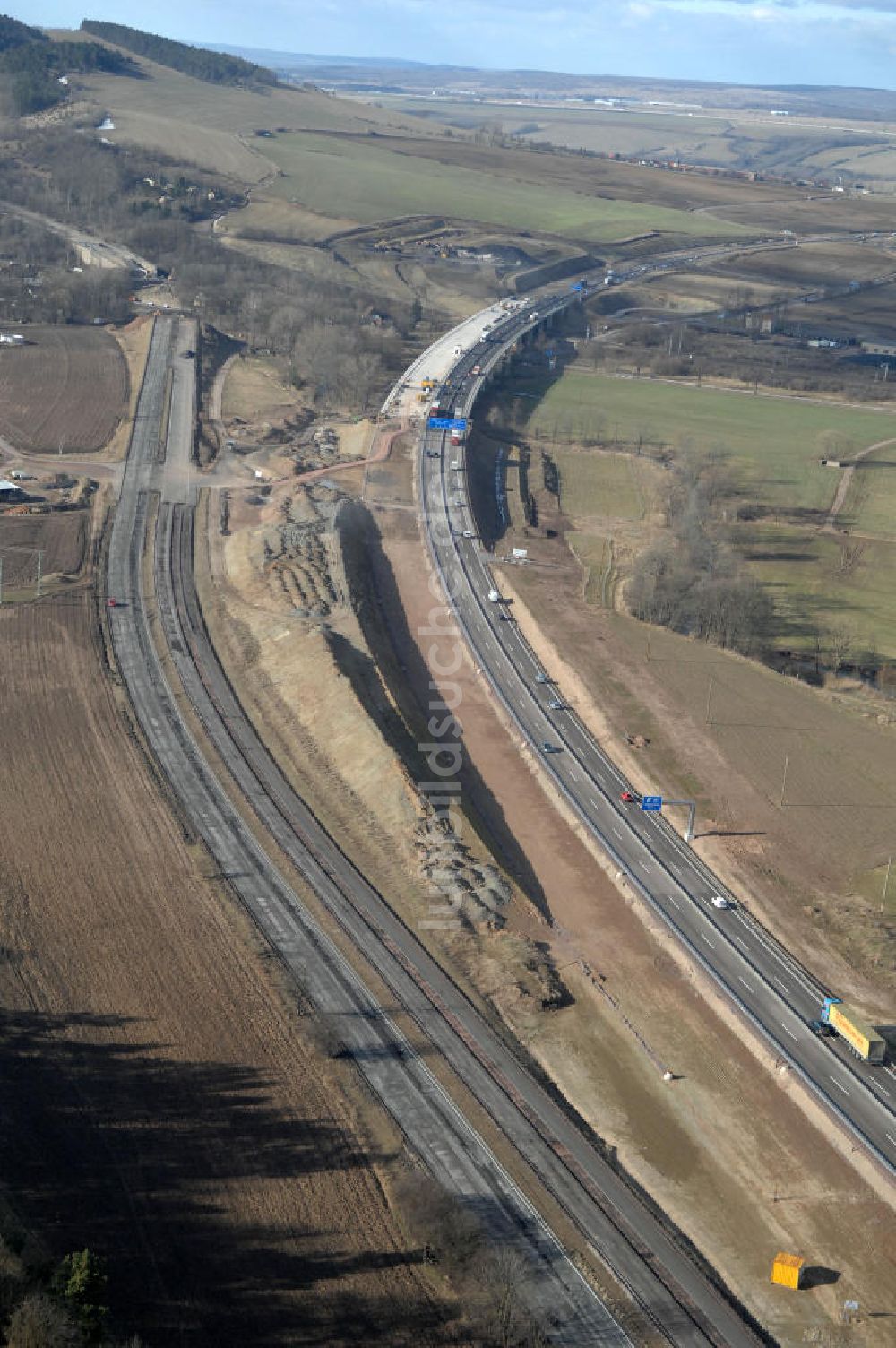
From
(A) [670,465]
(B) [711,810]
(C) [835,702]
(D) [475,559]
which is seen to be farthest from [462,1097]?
(A) [670,465]

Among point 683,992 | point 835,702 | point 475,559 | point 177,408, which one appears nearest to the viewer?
point 683,992

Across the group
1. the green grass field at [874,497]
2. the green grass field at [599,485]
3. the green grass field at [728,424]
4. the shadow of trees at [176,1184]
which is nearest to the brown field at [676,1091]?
the shadow of trees at [176,1184]

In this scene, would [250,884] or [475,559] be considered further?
[475,559]

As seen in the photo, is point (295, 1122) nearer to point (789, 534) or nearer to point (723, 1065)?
point (723, 1065)

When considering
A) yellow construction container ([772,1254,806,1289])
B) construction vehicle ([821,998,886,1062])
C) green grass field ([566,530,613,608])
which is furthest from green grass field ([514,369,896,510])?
yellow construction container ([772,1254,806,1289])

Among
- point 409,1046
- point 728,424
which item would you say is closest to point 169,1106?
point 409,1046

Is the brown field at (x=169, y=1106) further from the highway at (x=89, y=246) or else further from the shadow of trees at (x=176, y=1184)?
the highway at (x=89, y=246)
